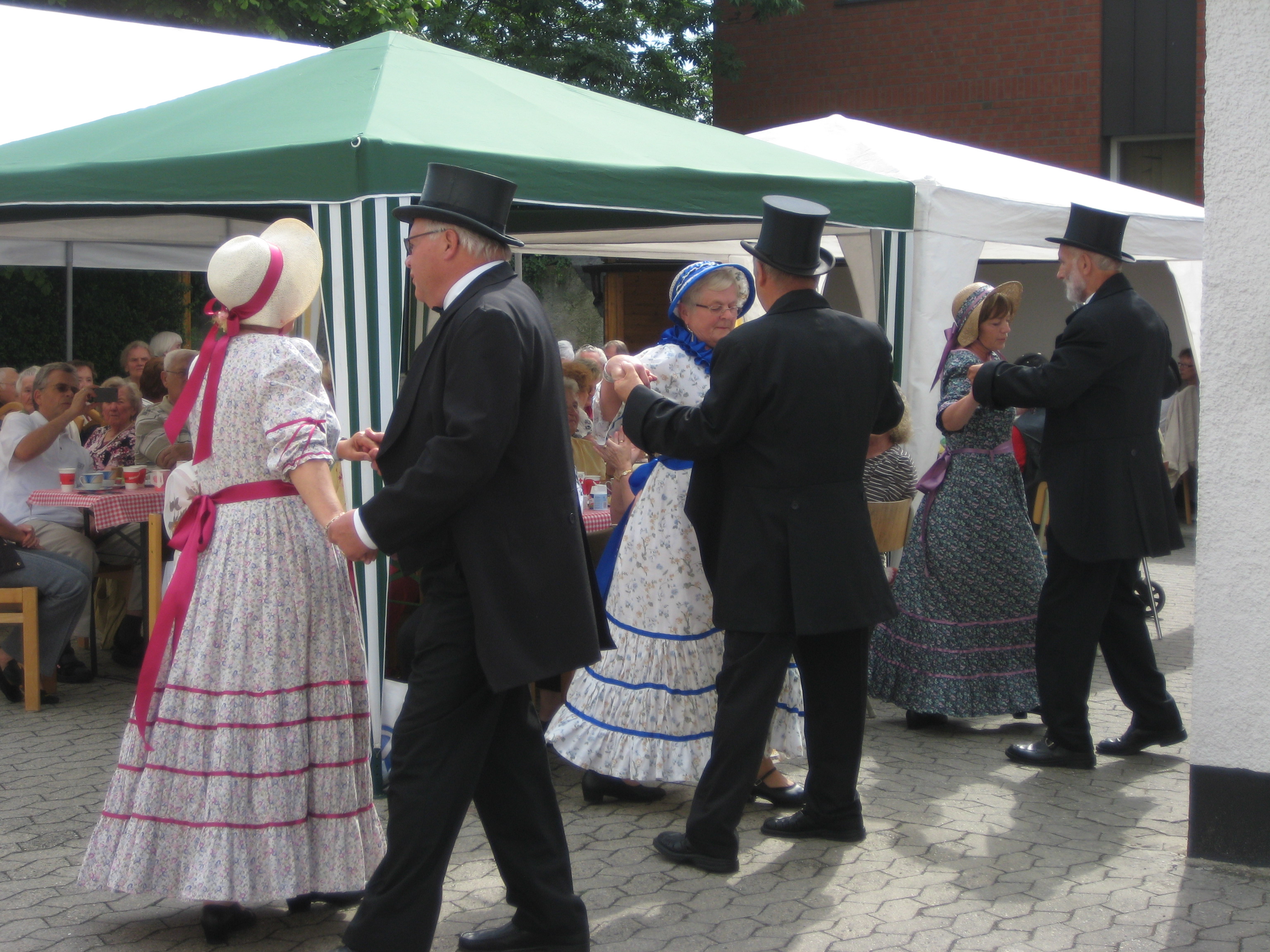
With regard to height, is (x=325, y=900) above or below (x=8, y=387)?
below

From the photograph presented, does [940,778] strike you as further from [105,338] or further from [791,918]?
[105,338]

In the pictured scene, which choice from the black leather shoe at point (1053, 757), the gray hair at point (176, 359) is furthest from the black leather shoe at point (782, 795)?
the gray hair at point (176, 359)

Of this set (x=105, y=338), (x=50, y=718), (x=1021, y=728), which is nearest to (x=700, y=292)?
(x=1021, y=728)

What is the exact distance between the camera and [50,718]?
5.78 metres

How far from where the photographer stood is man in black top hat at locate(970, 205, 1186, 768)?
4.68 metres

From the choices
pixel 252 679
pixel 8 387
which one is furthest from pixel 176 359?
pixel 252 679

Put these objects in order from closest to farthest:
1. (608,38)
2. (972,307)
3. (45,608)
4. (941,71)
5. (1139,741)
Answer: (1139,741), (972,307), (45,608), (941,71), (608,38)

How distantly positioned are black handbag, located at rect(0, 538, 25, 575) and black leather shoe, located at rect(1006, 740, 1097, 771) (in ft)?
14.4

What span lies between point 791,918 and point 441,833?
111 centimetres

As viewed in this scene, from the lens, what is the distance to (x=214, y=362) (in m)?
3.28

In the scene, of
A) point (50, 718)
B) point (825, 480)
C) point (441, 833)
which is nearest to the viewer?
point (441, 833)

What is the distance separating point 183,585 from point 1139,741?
359 cm

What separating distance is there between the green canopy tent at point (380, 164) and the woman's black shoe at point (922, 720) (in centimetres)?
205

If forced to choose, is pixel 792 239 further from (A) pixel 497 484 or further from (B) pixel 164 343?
(B) pixel 164 343
